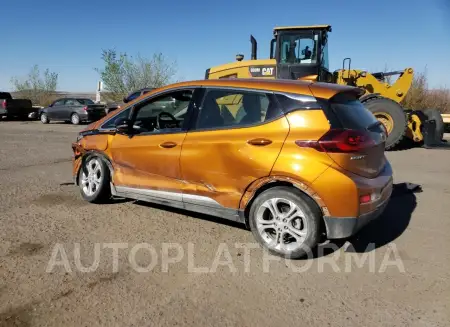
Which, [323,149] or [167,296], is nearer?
[167,296]

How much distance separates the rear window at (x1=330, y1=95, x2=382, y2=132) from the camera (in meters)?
3.48

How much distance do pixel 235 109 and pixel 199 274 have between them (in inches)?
66.1

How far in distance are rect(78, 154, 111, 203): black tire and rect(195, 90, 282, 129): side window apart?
1.64 metres

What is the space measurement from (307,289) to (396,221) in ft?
7.08

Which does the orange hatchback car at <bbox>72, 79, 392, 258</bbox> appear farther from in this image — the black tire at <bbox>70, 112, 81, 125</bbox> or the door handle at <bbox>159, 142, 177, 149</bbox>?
the black tire at <bbox>70, 112, 81, 125</bbox>

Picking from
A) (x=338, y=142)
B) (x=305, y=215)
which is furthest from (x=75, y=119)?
(x=338, y=142)

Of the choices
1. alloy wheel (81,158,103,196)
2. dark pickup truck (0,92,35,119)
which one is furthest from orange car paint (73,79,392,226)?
dark pickup truck (0,92,35,119)

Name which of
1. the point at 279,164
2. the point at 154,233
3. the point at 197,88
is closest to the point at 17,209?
the point at 154,233

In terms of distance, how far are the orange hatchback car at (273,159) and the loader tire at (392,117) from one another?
22.7 ft

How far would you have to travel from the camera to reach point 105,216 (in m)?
4.66

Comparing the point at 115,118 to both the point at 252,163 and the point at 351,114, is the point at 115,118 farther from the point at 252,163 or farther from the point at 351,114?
the point at 351,114

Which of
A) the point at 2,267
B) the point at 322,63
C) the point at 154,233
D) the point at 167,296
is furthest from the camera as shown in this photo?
the point at 322,63

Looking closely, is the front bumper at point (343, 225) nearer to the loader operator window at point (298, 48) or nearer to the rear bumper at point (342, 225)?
the rear bumper at point (342, 225)

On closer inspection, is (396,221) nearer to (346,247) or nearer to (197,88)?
(346,247)
